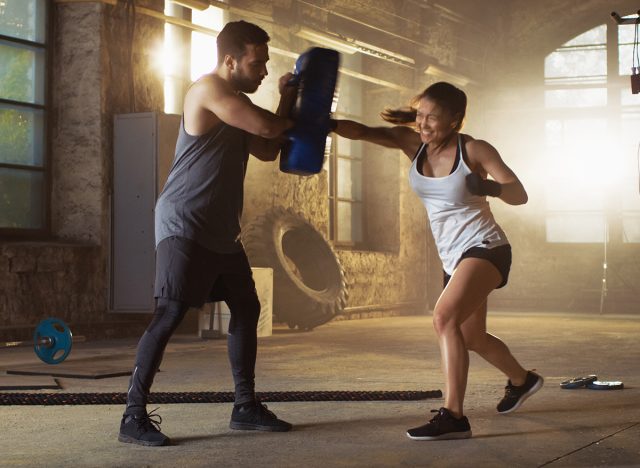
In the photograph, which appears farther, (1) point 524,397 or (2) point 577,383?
(2) point 577,383

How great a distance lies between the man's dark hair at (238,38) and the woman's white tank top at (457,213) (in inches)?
30.9

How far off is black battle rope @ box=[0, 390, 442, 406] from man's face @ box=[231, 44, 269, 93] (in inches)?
57.4

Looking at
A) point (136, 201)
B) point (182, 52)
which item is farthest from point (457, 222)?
point (182, 52)

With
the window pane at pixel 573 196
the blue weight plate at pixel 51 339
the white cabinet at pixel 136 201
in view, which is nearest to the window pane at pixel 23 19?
the white cabinet at pixel 136 201

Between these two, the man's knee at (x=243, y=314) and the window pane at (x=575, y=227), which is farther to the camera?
the window pane at (x=575, y=227)

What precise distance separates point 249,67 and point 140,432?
134 centimetres

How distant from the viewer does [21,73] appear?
8195 millimetres

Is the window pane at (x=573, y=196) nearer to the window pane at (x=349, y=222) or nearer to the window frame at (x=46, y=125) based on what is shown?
the window pane at (x=349, y=222)

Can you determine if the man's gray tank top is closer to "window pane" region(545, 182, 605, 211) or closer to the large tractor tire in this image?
A: the large tractor tire

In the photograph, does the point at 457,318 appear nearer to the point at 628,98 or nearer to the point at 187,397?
the point at 187,397

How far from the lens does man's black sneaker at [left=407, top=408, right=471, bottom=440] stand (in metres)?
3.56

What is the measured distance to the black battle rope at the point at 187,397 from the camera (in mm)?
4430

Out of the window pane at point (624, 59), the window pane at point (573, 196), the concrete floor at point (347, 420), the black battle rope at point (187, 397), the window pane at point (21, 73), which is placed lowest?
the concrete floor at point (347, 420)

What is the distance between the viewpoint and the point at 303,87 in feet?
12.3
